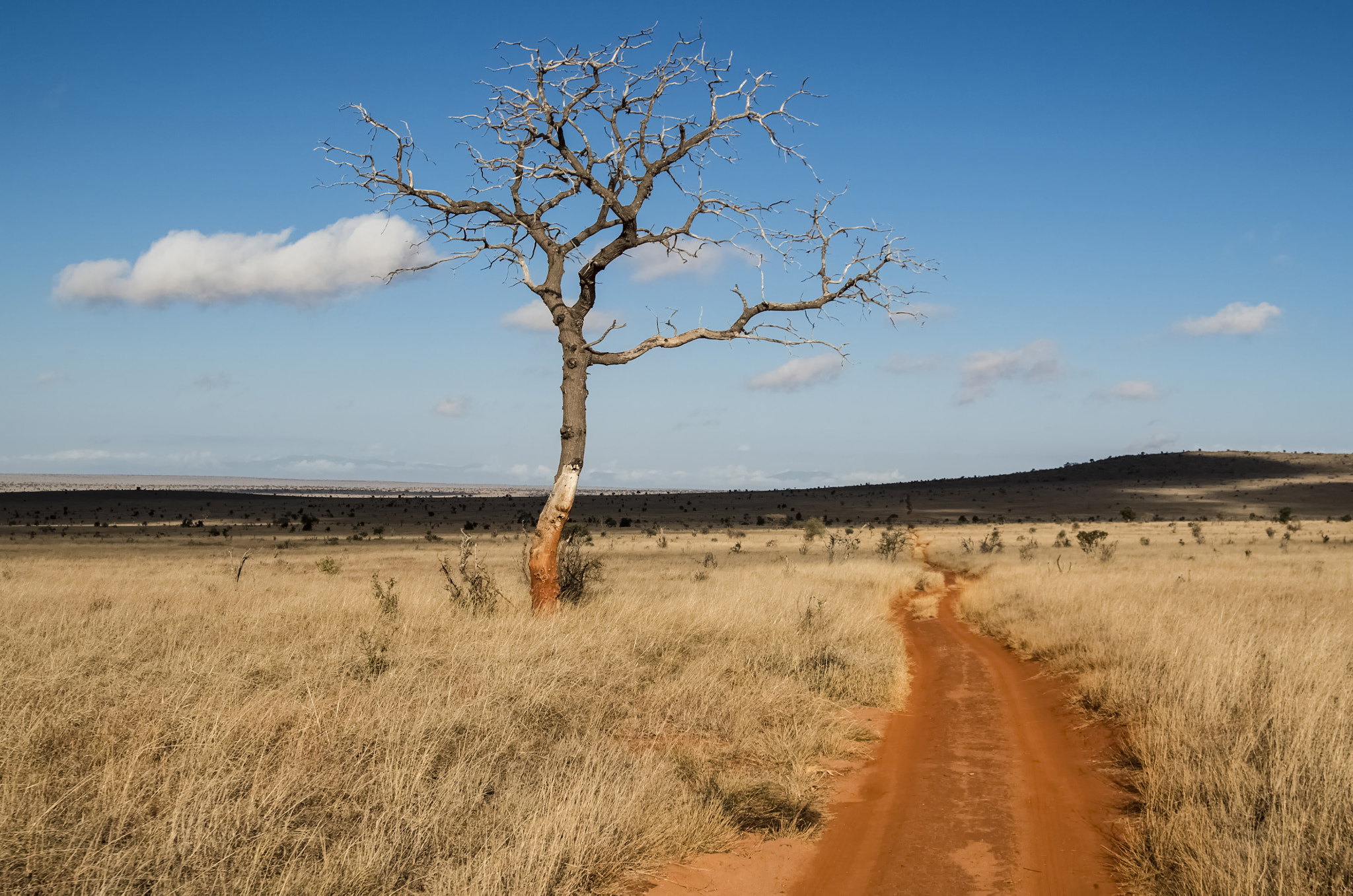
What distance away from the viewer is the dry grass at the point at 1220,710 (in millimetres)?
4656

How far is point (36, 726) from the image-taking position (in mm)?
5484

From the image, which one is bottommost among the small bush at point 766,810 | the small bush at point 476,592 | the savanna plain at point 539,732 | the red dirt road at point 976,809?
the red dirt road at point 976,809

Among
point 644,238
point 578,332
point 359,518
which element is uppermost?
point 644,238

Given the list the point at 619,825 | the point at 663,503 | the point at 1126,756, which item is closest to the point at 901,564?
the point at 1126,756

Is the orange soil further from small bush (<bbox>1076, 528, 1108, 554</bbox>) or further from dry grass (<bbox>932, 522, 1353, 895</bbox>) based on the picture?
small bush (<bbox>1076, 528, 1108, 554</bbox>)

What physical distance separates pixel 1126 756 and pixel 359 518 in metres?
66.6

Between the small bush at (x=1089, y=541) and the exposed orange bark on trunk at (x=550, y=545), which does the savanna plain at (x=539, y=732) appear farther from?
the small bush at (x=1089, y=541)

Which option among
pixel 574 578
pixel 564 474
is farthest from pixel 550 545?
pixel 574 578

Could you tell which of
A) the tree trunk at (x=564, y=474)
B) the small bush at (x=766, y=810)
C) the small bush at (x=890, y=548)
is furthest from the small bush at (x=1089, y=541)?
the small bush at (x=766, y=810)

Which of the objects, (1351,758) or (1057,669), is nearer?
(1351,758)

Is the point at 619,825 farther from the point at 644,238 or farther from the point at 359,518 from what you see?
the point at 359,518

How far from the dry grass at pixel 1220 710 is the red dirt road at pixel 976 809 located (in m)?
0.38

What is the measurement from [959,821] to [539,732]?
132 inches

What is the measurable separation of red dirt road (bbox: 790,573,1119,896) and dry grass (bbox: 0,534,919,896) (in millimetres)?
515
